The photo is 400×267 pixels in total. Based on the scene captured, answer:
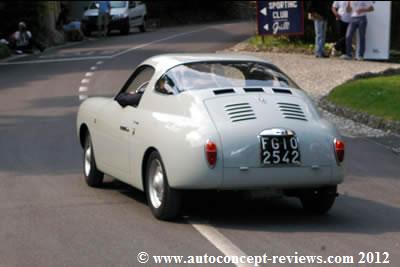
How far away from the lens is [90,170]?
10797 mm

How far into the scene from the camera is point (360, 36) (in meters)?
25.2

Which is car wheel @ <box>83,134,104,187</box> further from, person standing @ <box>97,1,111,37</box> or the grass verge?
person standing @ <box>97,1,111,37</box>

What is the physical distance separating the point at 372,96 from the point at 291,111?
8700 mm

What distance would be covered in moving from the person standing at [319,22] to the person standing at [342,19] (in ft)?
1.37

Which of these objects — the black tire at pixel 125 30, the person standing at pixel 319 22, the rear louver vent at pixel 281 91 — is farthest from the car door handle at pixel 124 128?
the black tire at pixel 125 30

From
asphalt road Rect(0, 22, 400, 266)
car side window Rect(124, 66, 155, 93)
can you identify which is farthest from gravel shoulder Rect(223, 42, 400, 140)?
car side window Rect(124, 66, 155, 93)

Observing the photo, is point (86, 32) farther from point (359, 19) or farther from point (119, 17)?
point (359, 19)

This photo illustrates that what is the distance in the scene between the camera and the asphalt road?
7.73 meters

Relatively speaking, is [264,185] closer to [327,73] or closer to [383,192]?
[383,192]

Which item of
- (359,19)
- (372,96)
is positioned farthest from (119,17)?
(372,96)

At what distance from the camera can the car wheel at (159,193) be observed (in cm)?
861

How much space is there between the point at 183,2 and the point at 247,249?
5467 centimetres

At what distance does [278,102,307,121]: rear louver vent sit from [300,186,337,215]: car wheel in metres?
0.72

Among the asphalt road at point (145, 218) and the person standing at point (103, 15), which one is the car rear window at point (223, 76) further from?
the person standing at point (103, 15)
